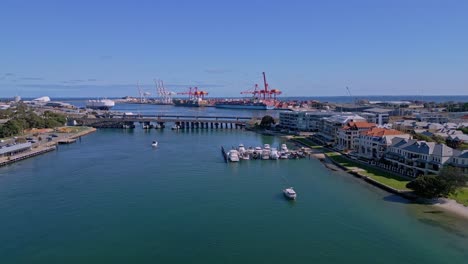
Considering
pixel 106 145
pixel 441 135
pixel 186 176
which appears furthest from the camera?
pixel 106 145

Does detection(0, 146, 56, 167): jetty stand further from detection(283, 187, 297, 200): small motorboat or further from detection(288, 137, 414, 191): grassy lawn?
detection(288, 137, 414, 191): grassy lawn

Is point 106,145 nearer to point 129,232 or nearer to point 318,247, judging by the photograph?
point 129,232

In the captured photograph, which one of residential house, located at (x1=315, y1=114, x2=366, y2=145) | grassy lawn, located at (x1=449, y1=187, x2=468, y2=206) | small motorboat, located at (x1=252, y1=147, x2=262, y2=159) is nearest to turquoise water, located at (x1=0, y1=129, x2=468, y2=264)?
grassy lawn, located at (x1=449, y1=187, x2=468, y2=206)

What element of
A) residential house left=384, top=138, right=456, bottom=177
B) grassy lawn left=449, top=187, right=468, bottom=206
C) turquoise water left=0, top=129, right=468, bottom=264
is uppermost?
residential house left=384, top=138, right=456, bottom=177

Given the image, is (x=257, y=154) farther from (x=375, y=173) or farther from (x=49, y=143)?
(x=49, y=143)

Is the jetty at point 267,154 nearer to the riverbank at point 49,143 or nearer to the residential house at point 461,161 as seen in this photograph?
the residential house at point 461,161

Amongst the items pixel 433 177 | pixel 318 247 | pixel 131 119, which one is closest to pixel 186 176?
pixel 318 247

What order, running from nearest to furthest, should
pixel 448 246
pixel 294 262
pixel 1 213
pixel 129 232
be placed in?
1. pixel 294 262
2. pixel 448 246
3. pixel 129 232
4. pixel 1 213

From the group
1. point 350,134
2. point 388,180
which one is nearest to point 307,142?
point 350,134
